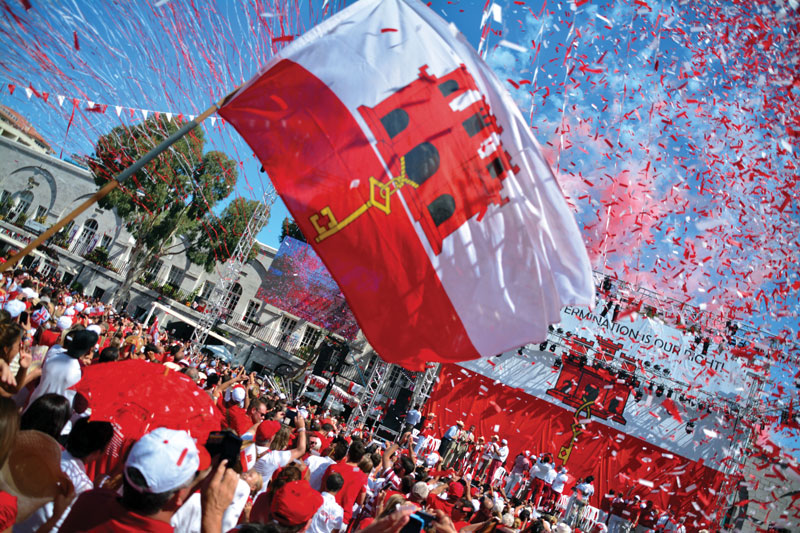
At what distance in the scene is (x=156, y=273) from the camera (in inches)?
1410

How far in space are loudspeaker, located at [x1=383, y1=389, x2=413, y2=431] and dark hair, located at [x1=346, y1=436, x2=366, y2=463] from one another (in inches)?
545

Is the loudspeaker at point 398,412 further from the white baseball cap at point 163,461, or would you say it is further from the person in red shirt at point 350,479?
the white baseball cap at point 163,461

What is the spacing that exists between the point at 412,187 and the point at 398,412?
16.5 meters

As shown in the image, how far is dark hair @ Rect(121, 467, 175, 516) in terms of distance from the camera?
1967 mm

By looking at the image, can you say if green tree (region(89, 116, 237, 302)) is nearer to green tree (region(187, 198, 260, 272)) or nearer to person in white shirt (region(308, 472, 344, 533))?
green tree (region(187, 198, 260, 272))

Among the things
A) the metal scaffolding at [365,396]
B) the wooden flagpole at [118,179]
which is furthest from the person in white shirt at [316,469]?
the metal scaffolding at [365,396]

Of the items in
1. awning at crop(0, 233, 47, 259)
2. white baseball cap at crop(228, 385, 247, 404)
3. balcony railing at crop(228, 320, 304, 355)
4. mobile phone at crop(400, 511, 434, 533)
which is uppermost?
mobile phone at crop(400, 511, 434, 533)

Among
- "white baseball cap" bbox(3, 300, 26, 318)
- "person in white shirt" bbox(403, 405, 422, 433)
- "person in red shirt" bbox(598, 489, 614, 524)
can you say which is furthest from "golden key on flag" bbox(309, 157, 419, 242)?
"person in red shirt" bbox(598, 489, 614, 524)

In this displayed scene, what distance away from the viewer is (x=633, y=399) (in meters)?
22.0

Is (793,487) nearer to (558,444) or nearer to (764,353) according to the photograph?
(764,353)

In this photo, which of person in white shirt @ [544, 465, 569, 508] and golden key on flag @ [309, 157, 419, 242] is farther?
person in white shirt @ [544, 465, 569, 508]

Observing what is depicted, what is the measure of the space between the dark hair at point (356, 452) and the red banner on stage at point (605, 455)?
18800 mm

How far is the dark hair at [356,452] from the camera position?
5.21m

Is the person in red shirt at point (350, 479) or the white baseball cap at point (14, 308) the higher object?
the person in red shirt at point (350, 479)
